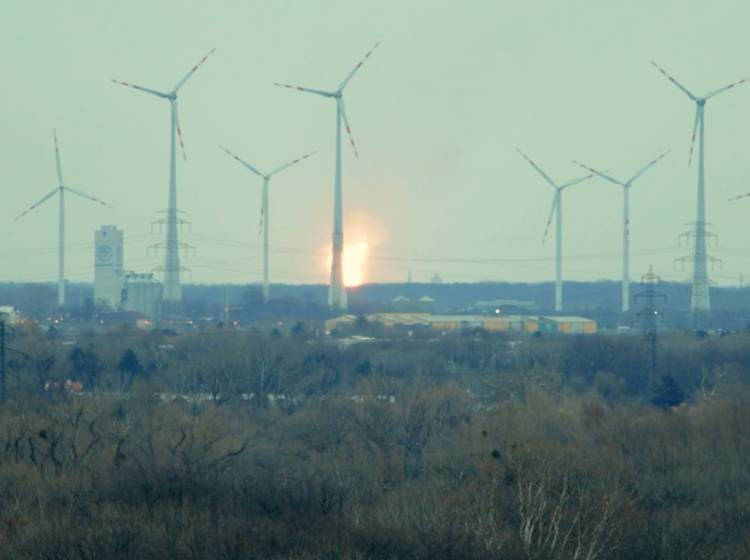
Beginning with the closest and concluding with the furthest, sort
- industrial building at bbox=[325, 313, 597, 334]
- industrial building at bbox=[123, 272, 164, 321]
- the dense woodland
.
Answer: the dense woodland, industrial building at bbox=[325, 313, 597, 334], industrial building at bbox=[123, 272, 164, 321]

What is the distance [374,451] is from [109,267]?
85.6 metres

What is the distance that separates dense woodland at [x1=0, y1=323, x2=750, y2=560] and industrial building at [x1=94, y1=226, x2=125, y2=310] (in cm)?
4946

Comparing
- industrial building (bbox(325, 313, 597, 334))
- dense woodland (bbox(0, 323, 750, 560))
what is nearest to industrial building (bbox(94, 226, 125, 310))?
industrial building (bbox(325, 313, 597, 334))

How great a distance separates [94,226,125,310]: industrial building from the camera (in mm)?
126562

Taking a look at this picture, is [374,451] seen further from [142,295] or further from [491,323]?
[142,295]

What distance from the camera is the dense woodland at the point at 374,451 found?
28.2 meters

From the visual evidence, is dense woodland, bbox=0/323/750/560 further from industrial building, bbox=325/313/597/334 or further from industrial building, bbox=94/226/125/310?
industrial building, bbox=94/226/125/310

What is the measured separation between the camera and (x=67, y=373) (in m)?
64.9

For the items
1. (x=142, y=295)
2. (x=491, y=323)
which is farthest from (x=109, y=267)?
(x=491, y=323)

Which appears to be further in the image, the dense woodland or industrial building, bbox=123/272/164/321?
industrial building, bbox=123/272/164/321

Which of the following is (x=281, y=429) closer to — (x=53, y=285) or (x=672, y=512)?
(x=672, y=512)

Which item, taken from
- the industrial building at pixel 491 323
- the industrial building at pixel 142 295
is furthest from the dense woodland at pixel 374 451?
the industrial building at pixel 142 295

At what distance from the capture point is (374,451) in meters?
45.8

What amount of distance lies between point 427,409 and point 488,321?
192ft
